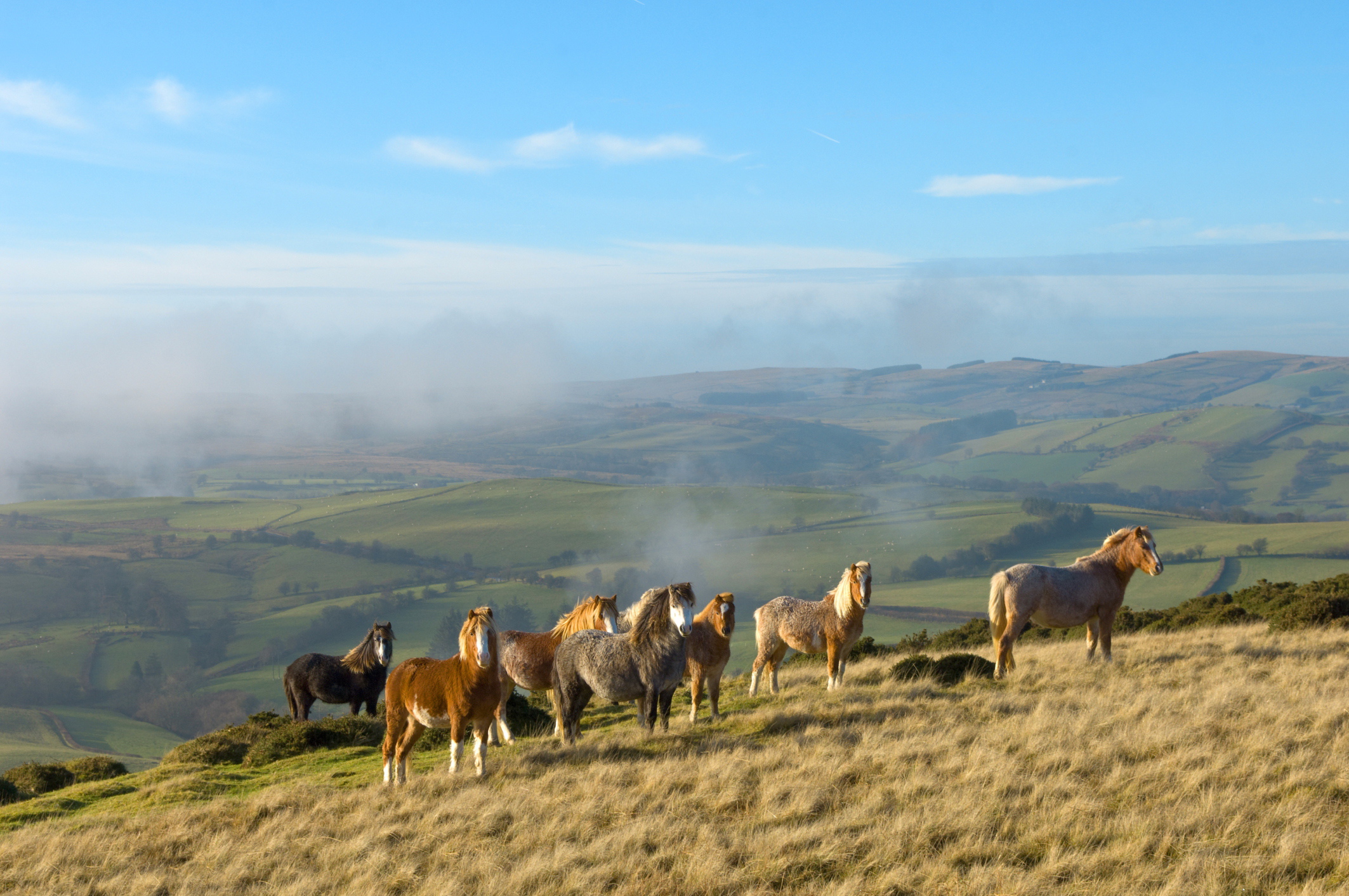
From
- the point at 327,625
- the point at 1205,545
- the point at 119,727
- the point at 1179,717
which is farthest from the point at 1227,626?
the point at 327,625

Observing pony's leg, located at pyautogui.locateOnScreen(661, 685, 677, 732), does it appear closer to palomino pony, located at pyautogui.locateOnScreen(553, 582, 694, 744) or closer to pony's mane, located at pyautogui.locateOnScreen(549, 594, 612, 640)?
palomino pony, located at pyautogui.locateOnScreen(553, 582, 694, 744)

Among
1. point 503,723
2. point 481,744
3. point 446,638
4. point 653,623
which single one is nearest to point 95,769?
point 503,723

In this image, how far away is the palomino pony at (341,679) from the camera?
19250 millimetres

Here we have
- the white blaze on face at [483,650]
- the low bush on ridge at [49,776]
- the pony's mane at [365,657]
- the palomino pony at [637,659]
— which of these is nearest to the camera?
the white blaze on face at [483,650]

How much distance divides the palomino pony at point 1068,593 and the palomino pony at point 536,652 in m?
6.48

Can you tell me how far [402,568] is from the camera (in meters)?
136

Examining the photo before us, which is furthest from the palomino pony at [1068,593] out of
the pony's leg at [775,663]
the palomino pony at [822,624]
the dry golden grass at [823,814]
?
the pony's leg at [775,663]

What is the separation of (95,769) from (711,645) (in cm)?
1420

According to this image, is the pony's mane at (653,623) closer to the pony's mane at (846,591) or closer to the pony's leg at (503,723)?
the pony's leg at (503,723)

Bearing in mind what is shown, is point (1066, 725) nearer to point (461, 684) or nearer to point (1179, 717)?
point (1179, 717)

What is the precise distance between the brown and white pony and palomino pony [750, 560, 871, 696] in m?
2.11

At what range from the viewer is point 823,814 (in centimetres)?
912

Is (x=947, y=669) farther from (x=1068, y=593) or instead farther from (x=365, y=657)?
(x=365, y=657)

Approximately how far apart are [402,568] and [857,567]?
131m
